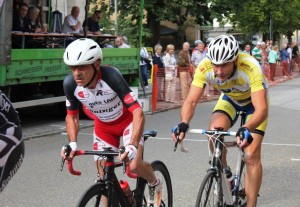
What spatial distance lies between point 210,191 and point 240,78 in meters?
1.05

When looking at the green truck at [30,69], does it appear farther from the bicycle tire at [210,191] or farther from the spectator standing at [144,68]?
the bicycle tire at [210,191]

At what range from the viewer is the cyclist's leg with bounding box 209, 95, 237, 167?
5260mm

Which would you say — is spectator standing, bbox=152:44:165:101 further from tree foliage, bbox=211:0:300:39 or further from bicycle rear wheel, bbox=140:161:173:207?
tree foliage, bbox=211:0:300:39

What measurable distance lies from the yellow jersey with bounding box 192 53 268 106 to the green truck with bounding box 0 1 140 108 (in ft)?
19.1

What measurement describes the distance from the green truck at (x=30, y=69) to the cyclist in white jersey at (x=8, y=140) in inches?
312

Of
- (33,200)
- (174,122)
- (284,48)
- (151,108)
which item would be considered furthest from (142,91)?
(284,48)

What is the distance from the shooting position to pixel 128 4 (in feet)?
98.0

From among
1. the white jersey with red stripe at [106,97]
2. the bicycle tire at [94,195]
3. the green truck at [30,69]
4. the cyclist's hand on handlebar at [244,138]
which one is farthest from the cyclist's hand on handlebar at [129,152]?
the green truck at [30,69]

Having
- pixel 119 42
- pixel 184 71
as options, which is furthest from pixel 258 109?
pixel 184 71

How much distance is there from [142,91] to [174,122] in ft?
11.0

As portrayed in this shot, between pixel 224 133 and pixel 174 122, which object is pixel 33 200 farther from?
pixel 174 122

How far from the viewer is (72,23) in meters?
14.1

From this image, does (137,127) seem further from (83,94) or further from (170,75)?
(170,75)

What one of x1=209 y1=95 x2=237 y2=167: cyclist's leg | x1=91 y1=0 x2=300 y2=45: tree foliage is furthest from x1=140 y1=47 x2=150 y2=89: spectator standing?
x1=209 y1=95 x2=237 y2=167: cyclist's leg
